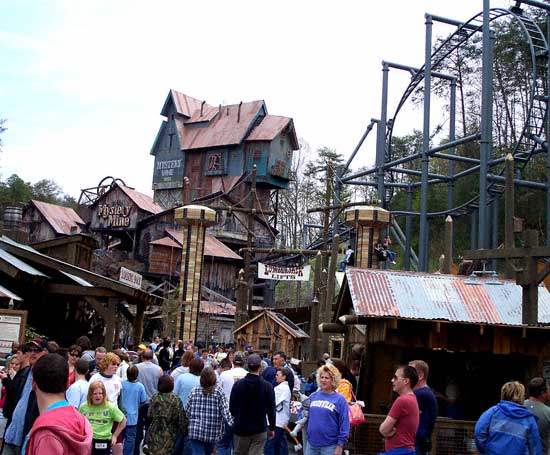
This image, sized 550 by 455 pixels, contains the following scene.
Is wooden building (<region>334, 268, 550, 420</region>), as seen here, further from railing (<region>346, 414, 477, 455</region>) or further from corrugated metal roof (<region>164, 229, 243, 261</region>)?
corrugated metal roof (<region>164, 229, 243, 261</region>)

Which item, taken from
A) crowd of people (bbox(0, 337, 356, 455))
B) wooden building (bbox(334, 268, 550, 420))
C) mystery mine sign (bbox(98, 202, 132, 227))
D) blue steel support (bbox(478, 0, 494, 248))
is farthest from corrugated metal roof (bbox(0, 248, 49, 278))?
mystery mine sign (bbox(98, 202, 132, 227))

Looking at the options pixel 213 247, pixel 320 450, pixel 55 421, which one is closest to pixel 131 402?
pixel 320 450

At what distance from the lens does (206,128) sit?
63.9 meters

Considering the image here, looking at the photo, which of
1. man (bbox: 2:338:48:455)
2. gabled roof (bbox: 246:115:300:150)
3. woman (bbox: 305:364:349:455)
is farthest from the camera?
gabled roof (bbox: 246:115:300:150)

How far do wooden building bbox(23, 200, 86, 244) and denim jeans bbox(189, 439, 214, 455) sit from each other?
5088 centimetres

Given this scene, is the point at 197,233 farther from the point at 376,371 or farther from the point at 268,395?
the point at 268,395

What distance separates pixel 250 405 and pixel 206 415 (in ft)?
1.64

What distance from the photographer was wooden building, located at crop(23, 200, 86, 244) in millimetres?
58906

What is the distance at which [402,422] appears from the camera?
7062 millimetres

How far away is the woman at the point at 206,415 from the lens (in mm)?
9203

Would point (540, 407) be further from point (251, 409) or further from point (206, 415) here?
point (206, 415)

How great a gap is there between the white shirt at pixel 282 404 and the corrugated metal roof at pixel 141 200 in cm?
4612

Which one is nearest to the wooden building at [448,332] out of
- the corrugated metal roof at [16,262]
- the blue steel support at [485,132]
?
the corrugated metal roof at [16,262]

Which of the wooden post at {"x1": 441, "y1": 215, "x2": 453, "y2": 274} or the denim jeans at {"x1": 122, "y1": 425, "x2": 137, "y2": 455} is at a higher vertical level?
the wooden post at {"x1": 441, "y1": 215, "x2": 453, "y2": 274}
